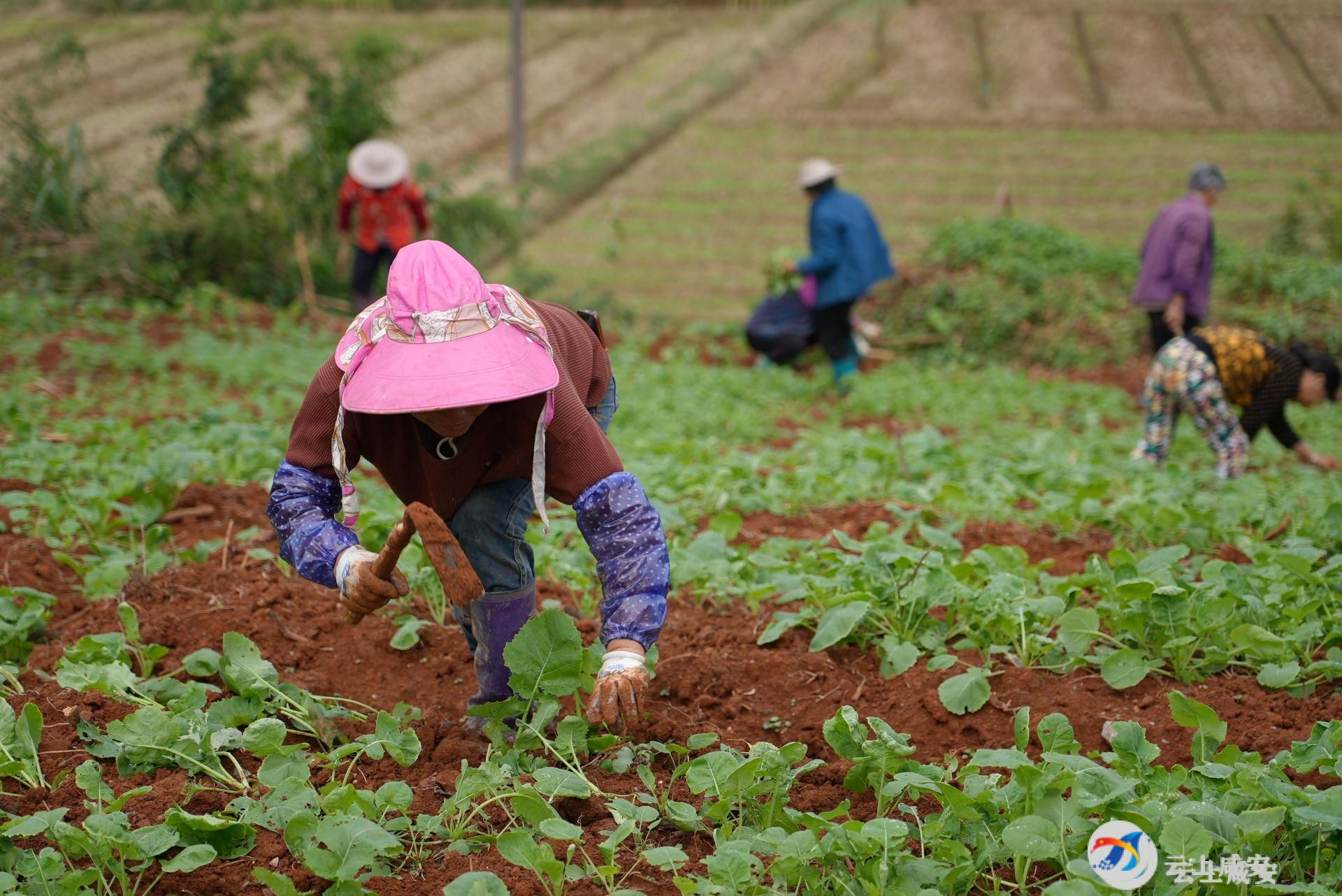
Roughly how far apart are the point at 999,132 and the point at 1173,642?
15714 mm

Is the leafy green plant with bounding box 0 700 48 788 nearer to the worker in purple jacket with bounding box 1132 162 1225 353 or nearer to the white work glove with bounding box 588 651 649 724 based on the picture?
the white work glove with bounding box 588 651 649 724

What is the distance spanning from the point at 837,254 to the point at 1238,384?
333 centimetres

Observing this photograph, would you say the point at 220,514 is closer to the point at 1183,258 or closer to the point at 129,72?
the point at 1183,258

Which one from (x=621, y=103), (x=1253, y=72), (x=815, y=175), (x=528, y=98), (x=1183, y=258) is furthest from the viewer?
(x=528, y=98)

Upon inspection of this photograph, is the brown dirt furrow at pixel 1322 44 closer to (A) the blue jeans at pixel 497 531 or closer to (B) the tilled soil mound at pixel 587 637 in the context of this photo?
(B) the tilled soil mound at pixel 587 637

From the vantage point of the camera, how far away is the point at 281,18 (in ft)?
76.7

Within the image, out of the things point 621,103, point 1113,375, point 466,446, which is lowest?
point 1113,375

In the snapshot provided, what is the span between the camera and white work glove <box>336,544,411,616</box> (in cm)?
229

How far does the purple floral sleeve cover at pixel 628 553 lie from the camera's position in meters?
2.30

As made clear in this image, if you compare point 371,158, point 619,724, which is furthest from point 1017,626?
point 371,158

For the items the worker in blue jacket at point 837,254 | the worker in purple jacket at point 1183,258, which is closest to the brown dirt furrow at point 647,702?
the worker in purple jacket at point 1183,258

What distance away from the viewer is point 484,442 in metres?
2.48

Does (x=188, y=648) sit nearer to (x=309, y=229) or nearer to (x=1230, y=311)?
(x=309, y=229)

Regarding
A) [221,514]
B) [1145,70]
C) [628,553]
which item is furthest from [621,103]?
[628,553]
